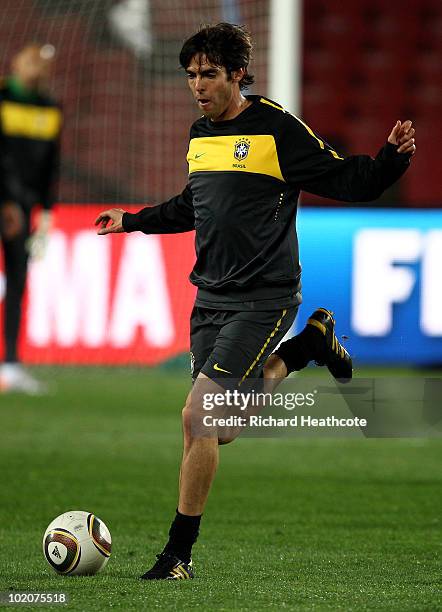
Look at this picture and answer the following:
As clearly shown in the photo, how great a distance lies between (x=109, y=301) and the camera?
11766mm

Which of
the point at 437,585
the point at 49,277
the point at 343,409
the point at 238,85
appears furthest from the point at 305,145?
the point at 49,277

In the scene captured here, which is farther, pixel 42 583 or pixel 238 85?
pixel 238 85

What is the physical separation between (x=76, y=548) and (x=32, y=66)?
655cm

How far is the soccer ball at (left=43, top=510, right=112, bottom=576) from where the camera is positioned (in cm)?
430

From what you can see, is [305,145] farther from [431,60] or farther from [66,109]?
[431,60]

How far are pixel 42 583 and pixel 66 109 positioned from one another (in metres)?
10.4

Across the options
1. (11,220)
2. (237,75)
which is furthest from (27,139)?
(237,75)

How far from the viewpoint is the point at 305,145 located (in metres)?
4.38

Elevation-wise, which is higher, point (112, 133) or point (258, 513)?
point (112, 133)

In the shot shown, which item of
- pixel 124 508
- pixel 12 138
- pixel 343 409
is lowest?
pixel 124 508

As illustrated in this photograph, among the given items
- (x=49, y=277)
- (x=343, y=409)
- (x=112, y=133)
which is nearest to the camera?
(x=343, y=409)

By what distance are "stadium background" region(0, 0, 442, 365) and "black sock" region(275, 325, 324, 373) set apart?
639 cm

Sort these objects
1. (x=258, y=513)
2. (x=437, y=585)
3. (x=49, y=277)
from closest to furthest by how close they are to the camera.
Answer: (x=437, y=585)
(x=258, y=513)
(x=49, y=277)

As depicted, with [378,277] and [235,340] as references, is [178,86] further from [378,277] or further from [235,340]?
[235,340]
